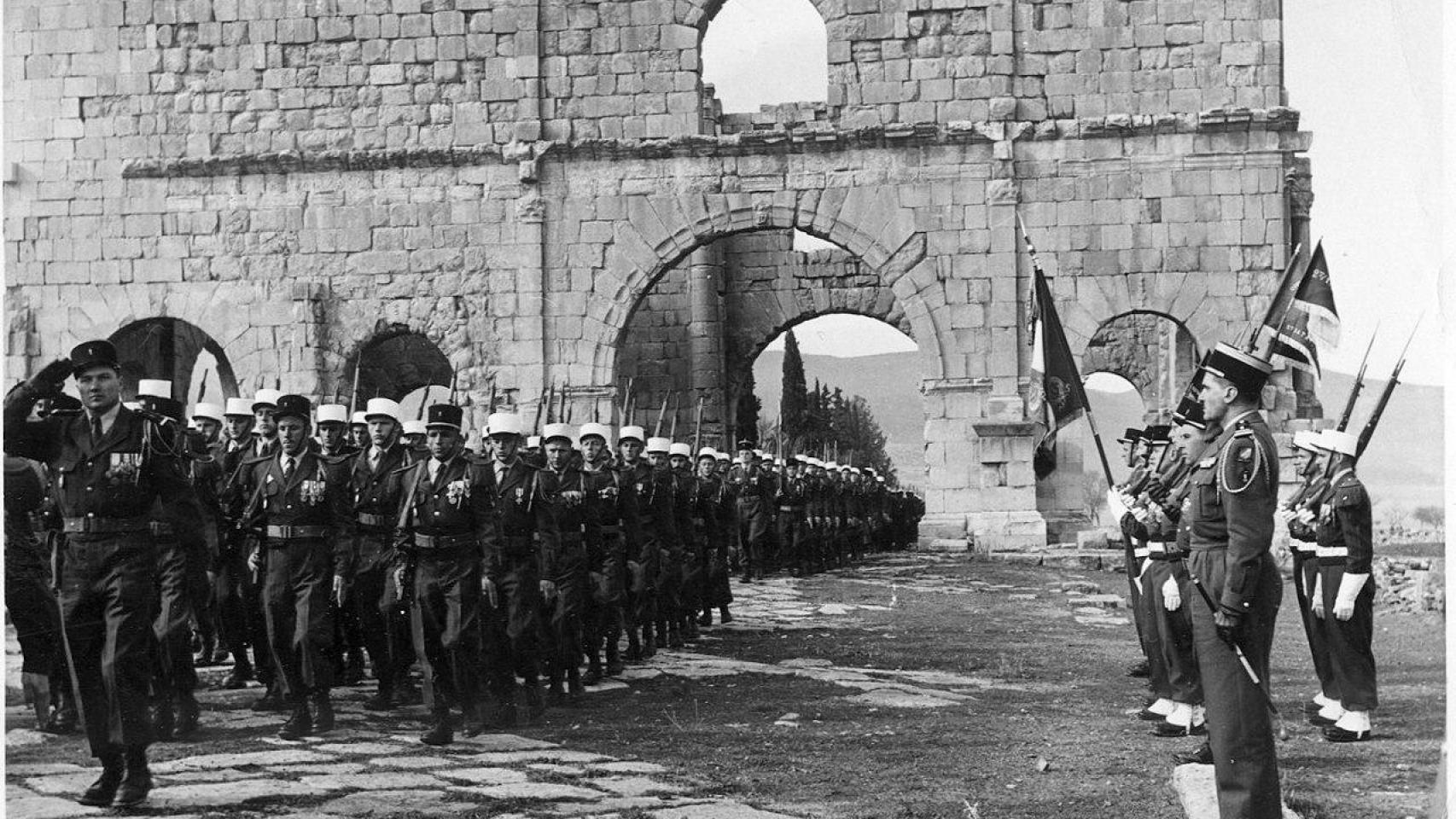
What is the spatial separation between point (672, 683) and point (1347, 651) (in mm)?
4590

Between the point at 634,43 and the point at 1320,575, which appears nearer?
the point at 1320,575

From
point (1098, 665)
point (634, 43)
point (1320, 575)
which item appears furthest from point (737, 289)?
point (1320, 575)

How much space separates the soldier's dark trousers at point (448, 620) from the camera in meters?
9.16

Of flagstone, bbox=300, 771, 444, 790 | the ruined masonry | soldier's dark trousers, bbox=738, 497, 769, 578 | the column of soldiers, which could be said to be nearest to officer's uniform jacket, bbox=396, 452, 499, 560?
flagstone, bbox=300, 771, 444, 790

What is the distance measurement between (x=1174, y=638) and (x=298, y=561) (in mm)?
4980

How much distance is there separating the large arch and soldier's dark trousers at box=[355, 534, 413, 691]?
12.3 metres

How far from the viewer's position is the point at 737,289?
30.3 m

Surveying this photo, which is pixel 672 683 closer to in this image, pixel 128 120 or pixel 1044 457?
pixel 1044 457

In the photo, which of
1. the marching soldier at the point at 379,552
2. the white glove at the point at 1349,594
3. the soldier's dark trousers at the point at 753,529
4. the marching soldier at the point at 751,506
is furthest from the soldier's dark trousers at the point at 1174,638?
the soldier's dark trousers at the point at 753,529

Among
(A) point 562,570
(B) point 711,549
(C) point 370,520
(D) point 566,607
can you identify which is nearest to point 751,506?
(B) point 711,549

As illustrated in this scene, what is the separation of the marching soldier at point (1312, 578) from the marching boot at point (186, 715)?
6.51 m

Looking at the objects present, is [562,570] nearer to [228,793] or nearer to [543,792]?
[543,792]

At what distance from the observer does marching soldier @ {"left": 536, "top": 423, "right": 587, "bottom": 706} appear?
34.0 ft

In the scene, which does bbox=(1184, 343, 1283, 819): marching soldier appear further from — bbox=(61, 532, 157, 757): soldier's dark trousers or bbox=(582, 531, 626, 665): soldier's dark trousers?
bbox=(582, 531, 626, 665): soldier's dark trousers
